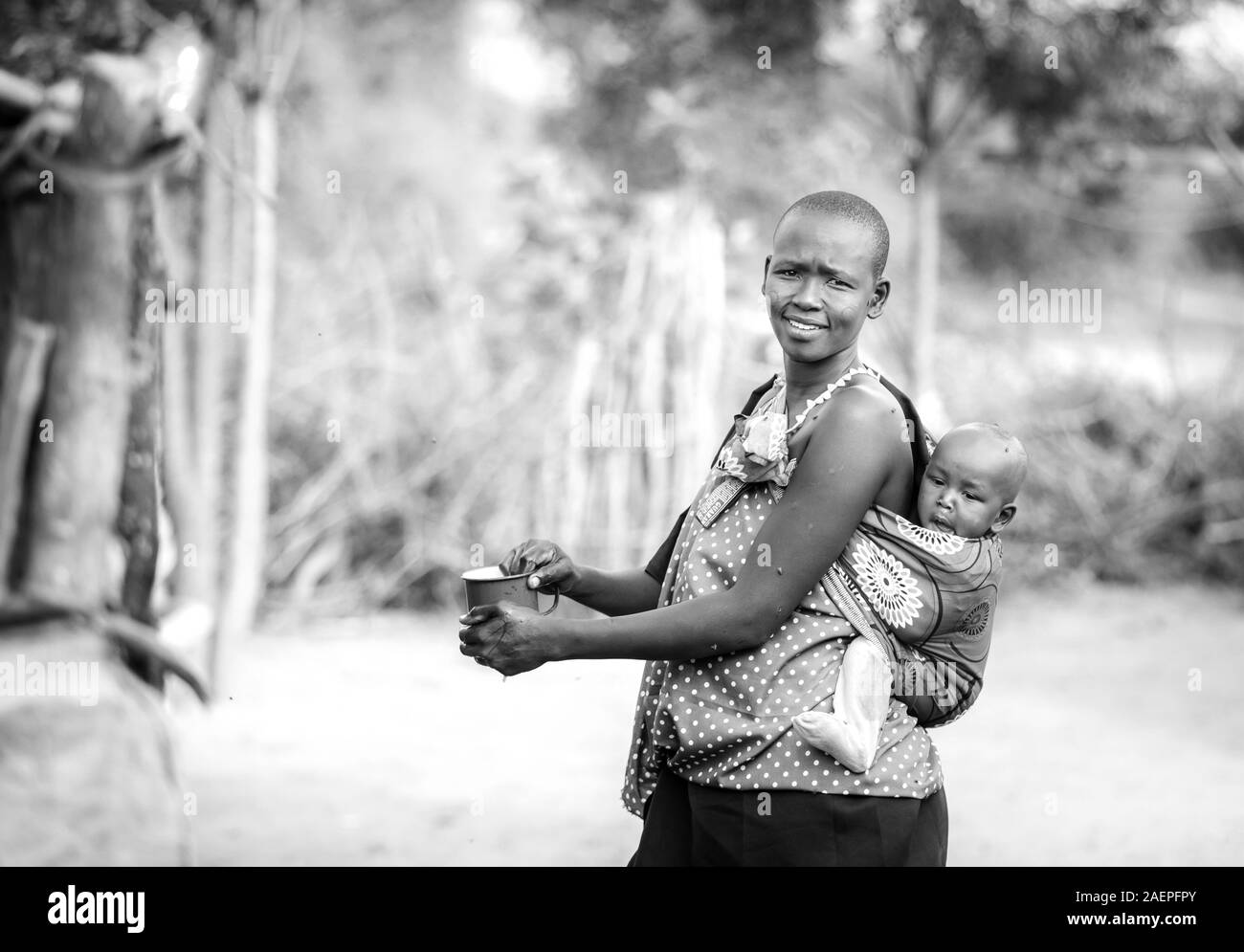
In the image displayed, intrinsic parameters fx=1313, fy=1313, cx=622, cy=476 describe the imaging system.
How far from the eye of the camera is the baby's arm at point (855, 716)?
1650mm

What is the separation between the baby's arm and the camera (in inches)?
65.0

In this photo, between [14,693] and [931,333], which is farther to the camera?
[931,333]

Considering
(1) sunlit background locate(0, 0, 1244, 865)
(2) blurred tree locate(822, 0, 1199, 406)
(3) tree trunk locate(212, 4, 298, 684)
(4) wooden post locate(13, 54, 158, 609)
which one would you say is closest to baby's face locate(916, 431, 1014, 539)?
(1) sunlit background locate(0, 0, 1244, 865)

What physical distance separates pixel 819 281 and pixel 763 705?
55cm

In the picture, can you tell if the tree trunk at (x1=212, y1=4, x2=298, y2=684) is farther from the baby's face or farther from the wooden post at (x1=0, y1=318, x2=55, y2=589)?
the baby's face

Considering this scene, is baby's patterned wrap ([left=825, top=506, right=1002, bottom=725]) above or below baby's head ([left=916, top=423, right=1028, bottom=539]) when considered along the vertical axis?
below

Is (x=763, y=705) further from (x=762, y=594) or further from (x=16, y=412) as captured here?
(x=16, y=412)

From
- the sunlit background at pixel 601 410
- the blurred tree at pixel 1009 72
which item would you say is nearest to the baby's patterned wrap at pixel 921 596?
the sunlit background at pixel 601 410

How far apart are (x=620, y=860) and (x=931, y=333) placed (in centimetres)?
442

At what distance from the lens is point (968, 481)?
1709 mm

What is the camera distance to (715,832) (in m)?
1.74

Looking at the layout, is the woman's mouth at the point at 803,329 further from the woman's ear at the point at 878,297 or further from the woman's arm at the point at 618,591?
the woman's arm at the point at 618,591

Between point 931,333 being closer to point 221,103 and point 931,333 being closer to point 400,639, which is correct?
point 400,639
